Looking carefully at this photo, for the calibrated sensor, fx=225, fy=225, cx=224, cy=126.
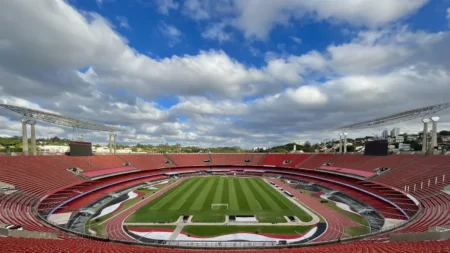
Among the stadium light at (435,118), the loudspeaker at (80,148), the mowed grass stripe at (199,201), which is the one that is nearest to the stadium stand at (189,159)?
the loudspeaker at (80,148)

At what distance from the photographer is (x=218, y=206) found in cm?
3297

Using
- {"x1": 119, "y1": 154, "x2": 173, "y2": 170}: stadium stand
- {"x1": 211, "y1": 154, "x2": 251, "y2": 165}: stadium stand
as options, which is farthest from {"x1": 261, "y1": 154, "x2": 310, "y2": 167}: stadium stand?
{"x1": 119, "y1": 154, "x2": 173, "y2": 170}: stadium stand

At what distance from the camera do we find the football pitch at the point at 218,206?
2797 cm

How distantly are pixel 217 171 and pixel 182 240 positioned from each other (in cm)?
5012

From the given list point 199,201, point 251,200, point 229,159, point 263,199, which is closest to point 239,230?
point 251,200

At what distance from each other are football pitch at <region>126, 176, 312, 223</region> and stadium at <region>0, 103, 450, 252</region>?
0.15 m

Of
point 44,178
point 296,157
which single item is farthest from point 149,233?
point 296,157

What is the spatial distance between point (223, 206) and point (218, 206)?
2.42ft

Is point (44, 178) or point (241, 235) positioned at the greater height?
point (44, 178)

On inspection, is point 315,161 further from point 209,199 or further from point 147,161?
point 147,161

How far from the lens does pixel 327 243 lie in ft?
63.6

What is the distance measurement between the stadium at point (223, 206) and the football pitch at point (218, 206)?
6.1 inches

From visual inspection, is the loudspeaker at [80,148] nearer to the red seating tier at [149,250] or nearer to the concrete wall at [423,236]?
the red seating tier at [149,250]

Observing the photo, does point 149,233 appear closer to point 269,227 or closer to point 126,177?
point 269,227
